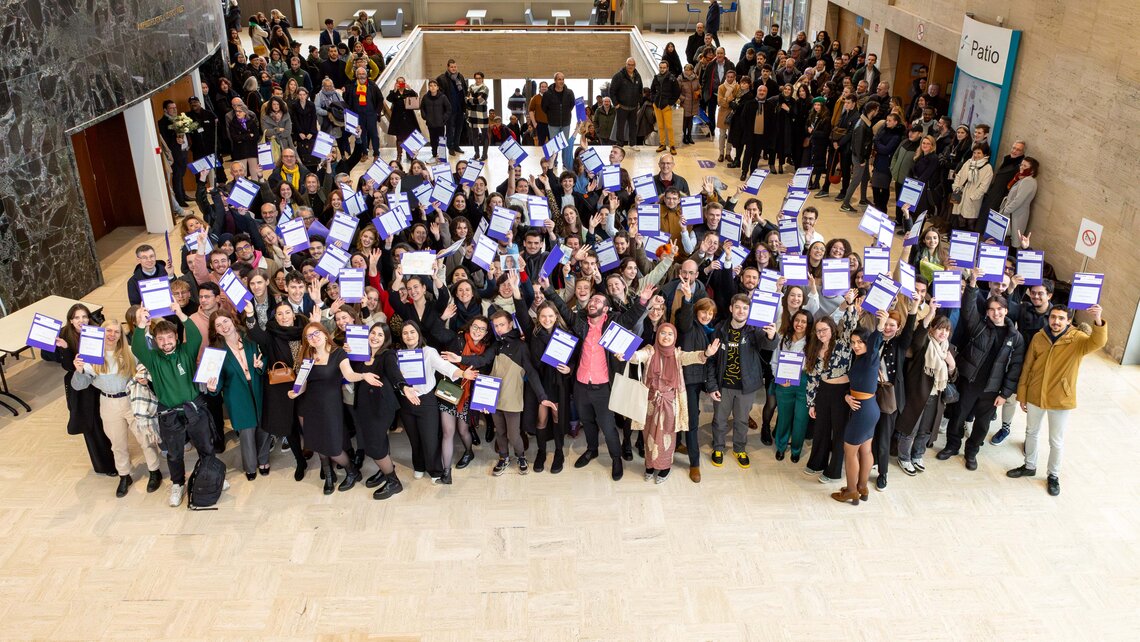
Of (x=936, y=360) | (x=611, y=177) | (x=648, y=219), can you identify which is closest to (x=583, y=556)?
(x=936, y=360)

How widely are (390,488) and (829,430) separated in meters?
3.76

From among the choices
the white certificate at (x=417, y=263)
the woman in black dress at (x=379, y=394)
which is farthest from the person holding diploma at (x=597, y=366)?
the woman in black dress at (x=379, y=394)

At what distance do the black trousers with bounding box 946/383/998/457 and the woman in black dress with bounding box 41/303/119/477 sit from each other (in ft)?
24.1

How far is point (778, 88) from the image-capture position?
16.1 m

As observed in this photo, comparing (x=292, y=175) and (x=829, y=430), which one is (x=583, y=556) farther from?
(x=292, y=175)

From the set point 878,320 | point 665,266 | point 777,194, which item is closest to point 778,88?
point 777,194

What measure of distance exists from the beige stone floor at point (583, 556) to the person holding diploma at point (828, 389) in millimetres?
263

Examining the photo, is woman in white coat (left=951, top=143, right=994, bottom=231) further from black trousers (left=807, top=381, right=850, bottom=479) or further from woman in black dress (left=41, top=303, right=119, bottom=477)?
woman in black dress (left=41, top=303, right=119, bottom=477)

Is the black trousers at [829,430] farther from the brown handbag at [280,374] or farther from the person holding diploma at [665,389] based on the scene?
the brown handbag at [280,374]

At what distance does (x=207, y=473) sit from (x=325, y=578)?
152cm

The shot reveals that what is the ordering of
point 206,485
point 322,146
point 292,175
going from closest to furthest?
point 206,485 < point 322,146 < point 292,175

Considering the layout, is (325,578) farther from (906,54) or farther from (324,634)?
(906,54)

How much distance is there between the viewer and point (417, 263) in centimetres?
800

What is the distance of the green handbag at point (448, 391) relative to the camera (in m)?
7.29
